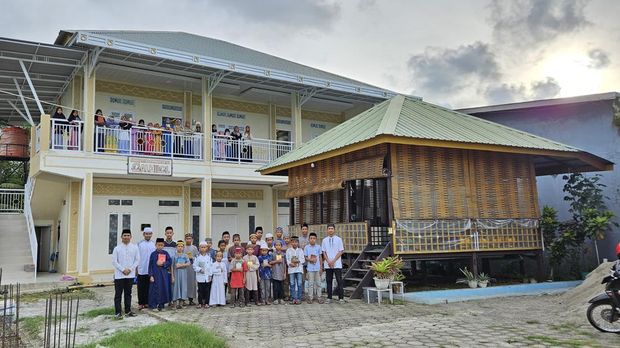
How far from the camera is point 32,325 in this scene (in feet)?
29.6

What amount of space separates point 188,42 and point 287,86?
4.22 meters

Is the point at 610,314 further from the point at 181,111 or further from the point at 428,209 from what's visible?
the point at 181,111

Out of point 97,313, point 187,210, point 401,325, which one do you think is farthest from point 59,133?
point 401,325

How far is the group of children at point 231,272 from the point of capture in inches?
408

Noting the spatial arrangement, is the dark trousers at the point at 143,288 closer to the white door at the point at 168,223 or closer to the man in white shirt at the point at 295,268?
the man in white shirt at the point at 295,268

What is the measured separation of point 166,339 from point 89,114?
11174 mm

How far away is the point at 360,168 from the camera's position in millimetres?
12461

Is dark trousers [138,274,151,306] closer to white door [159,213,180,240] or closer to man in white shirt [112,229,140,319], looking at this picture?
man in white shirt [112,229,140,319]

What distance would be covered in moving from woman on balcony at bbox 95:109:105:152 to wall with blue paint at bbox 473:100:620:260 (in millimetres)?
12340

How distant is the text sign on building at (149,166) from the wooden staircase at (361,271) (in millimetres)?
7587

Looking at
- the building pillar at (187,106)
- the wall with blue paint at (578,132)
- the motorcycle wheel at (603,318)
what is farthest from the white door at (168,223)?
the motorcycle wheel at (603,318)

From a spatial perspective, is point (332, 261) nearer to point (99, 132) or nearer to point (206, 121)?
point (206, 121)

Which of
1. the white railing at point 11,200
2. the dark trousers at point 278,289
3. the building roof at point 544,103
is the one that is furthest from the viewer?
the white railing at point 11,200

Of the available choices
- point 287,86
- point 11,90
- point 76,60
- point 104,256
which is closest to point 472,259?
point 287,86
